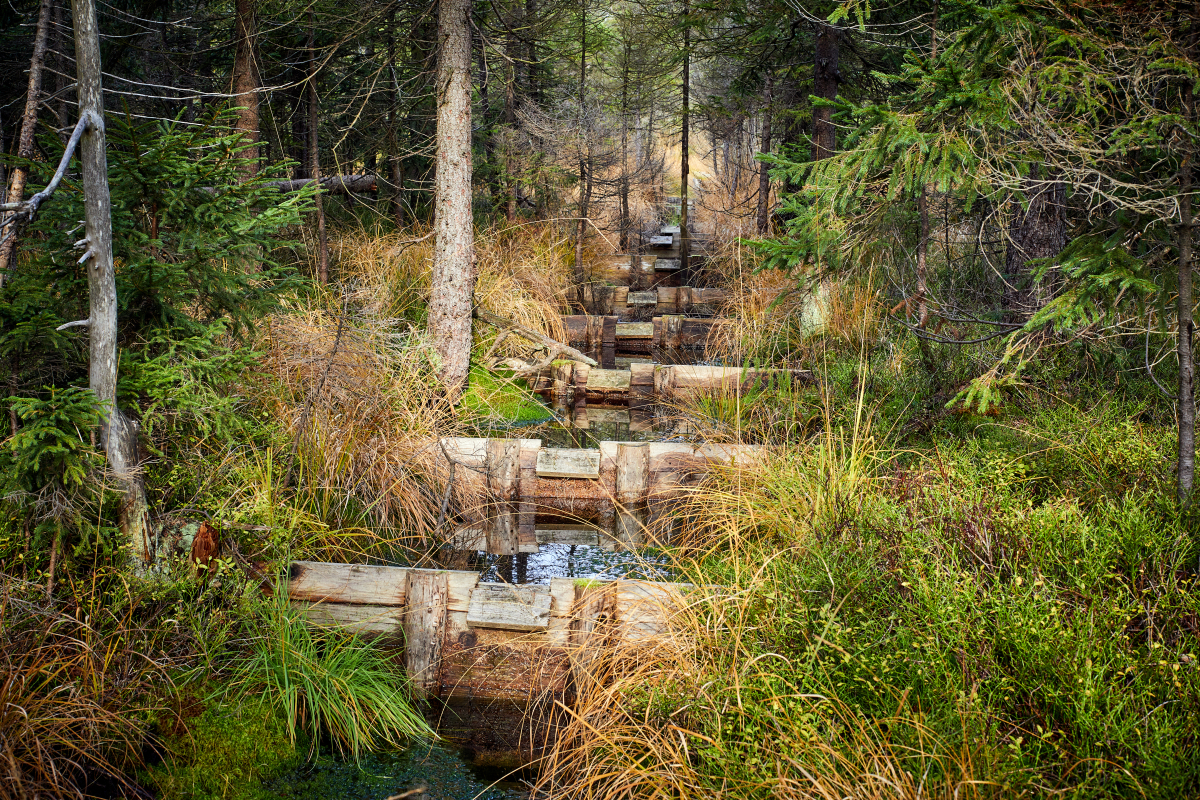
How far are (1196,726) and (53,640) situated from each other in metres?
4.11

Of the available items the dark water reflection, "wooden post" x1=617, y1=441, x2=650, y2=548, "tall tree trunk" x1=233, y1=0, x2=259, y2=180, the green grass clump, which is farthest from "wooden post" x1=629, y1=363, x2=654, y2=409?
the dark water reflection

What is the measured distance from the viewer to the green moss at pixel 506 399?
792 cm

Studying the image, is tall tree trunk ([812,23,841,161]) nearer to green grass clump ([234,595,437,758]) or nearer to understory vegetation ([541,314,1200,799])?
understory vegetation ([541,314,1200,799])

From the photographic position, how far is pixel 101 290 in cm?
357

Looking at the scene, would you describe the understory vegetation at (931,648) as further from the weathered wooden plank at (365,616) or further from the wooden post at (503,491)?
the wooden post at (503,491)

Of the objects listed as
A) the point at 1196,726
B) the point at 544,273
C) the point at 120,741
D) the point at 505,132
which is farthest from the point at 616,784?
the point at 505,132

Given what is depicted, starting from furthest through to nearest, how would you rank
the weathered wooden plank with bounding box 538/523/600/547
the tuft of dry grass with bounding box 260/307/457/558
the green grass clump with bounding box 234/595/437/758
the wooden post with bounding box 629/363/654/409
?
the wooden post with bounding box 629/363/654/409 < the weathered wooden plank with bounding box 538/523/600/547 < the tuft of dry grass with bounding box 260/307/457/558 < the green grass clump with bounding box 234/595/437/758

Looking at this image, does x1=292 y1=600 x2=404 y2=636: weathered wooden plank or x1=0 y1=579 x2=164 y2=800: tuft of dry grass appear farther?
x1=292 y1=600 x2=404 y2=636: weathered wooden plank

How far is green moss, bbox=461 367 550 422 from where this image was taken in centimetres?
792

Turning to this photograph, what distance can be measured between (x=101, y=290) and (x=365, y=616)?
1.99m

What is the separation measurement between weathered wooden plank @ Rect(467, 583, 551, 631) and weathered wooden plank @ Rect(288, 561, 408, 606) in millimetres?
405

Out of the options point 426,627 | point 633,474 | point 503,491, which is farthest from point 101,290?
point 633,474

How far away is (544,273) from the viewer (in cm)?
1073

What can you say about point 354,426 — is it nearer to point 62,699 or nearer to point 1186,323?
point 62,699
